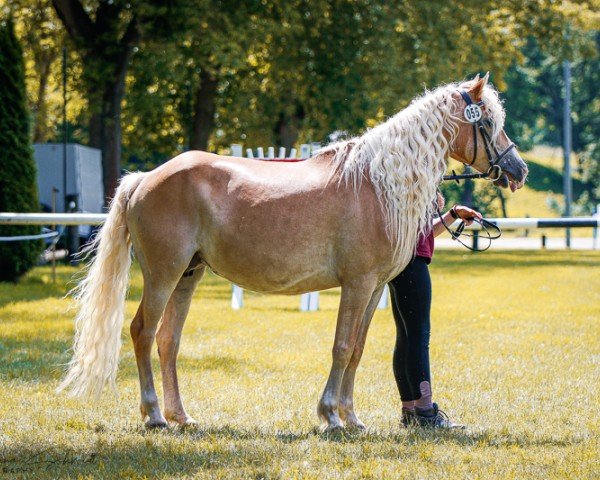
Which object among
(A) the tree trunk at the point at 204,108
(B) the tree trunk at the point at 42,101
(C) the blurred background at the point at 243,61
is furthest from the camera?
(B) the tree trunk at the point at 42,101

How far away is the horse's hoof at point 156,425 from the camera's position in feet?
19.8

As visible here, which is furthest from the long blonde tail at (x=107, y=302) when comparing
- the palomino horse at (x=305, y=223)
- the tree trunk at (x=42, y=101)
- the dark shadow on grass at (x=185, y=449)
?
the tree trunk at (x=42, y=101)

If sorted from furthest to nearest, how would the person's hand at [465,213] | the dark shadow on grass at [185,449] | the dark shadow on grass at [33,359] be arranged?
the dark shadow on grass at [33,359], the person's hand at [465,213], the dark shadow on grass at [185,449]

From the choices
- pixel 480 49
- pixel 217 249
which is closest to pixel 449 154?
pixel 217 249

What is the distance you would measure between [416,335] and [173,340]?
5.48ft

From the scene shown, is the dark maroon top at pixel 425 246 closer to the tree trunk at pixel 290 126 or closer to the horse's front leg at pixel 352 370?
the horse's front leg at pixel 352 370

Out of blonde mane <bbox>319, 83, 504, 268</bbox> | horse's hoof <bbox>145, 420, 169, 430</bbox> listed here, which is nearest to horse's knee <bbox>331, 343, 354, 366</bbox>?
blonde mane <bbox>319, 83, 504, 268</bbox>

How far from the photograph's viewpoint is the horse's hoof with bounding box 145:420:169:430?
19.8 feet

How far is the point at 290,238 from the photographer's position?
5.89 meters

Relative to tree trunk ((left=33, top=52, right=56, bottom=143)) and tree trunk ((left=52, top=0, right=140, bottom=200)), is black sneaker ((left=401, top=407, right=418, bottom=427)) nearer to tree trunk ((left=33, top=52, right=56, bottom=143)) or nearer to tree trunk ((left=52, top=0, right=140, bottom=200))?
tree trunk ((left=52, top=0, right=140, bottom=200))

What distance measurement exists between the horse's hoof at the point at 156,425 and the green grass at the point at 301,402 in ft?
0.22

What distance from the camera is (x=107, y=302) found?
6289mm

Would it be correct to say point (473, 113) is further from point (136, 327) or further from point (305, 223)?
point (136, 327)

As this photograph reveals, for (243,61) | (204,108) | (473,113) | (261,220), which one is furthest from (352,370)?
(204,108)
